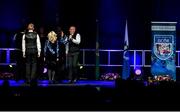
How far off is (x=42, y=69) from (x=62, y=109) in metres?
8.39

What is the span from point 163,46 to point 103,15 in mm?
3099

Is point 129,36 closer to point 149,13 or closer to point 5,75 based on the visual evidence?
point 149,13

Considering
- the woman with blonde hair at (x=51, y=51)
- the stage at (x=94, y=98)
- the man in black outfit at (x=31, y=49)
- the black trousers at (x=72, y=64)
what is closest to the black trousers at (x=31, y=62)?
the man in black outfit at (x=31, y=49)

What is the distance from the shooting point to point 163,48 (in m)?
14.4

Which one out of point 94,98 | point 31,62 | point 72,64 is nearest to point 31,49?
point 31,62

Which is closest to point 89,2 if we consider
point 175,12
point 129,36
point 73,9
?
point 73,9

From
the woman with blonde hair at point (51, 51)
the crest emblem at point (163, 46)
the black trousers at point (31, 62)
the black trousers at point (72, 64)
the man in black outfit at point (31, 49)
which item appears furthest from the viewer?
the crest emblem at point (163, 46)

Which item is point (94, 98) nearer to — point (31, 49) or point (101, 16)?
point (31, 49)

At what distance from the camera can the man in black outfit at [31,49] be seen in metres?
12.0

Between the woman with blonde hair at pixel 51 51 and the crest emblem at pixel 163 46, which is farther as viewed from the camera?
the crest emblem at pixel 163 46

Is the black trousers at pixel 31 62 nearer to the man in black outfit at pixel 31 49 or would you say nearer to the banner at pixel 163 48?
the man in black outfit at pixel 31 49

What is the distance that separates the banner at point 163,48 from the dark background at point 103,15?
2060mm

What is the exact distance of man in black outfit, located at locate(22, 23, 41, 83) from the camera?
1198cm

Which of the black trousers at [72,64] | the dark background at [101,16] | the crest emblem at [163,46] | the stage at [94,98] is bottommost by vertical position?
the stage at [94,98]
